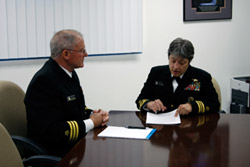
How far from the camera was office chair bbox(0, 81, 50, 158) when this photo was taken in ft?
5.13

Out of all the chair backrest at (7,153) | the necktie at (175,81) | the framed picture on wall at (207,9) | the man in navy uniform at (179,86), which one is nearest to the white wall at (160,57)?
the framed picture on wall at (207,9)

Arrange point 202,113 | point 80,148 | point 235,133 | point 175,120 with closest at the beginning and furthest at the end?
point 80,148 < point 235,133 < point 175,120 < point 202,113

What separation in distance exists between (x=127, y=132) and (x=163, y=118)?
37 cm

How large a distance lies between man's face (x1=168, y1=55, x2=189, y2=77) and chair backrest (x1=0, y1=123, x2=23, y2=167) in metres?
1.30

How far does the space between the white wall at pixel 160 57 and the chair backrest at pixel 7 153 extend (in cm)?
212

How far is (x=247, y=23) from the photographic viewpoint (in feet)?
10.7

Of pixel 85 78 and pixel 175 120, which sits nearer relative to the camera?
pixel 175 120

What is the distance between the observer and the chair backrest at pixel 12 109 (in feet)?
5.46

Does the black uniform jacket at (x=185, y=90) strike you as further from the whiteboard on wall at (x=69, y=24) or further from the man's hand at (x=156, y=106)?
the whiteboard on wall at (x=69, y=24)

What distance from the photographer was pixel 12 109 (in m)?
1.74

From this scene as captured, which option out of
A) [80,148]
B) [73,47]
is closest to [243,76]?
[73,47]

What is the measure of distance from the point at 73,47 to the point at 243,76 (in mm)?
2395

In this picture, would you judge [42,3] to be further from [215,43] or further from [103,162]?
[103,162]

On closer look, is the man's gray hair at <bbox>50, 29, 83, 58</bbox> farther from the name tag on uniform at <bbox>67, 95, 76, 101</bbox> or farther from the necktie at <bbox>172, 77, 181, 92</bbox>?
the necktie at <bbox>172, 77, 181, 92</bbox>
